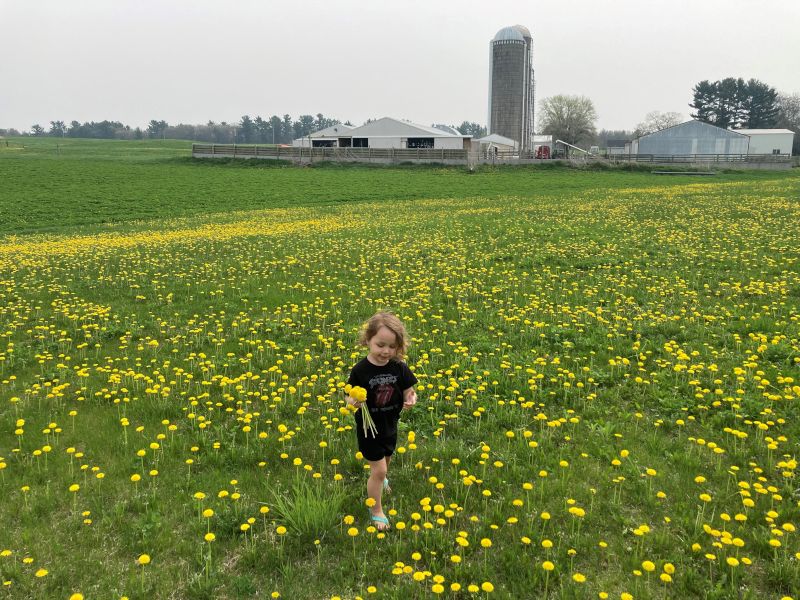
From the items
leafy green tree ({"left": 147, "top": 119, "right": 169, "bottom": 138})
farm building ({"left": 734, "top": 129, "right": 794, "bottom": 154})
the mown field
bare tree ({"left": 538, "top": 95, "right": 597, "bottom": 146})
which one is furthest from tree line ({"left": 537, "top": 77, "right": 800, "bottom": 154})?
leafy green tree ({"left": 147, "top": 119, "right": 169, "bottom": 138})

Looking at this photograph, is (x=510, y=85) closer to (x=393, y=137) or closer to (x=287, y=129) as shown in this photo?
(x=393, y=137)

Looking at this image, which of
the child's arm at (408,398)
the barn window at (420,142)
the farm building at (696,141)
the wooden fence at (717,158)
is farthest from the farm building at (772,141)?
the child's arm at (408,398)

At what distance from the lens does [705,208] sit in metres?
22.5

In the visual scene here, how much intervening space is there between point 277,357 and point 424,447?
2.87 m

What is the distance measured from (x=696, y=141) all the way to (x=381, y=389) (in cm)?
8389

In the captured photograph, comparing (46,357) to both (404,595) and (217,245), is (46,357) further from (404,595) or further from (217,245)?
(217,245)

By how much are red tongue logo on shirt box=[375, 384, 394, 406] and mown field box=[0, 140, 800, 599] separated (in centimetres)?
79

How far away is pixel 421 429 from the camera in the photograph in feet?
17.5

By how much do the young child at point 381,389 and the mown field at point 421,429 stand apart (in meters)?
0.34

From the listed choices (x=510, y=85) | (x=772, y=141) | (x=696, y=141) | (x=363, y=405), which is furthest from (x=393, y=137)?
(x=363, y=405)

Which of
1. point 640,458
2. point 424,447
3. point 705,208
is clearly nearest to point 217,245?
point 424,447

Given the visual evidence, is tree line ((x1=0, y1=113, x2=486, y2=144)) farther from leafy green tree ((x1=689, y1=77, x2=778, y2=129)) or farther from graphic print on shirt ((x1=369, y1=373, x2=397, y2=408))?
graphic print on shirt ((x1=369, y1=373, x2=397, y2=408))

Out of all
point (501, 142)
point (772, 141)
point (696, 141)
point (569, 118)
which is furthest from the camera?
point (569, 118)

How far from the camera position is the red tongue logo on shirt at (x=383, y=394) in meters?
4.02
